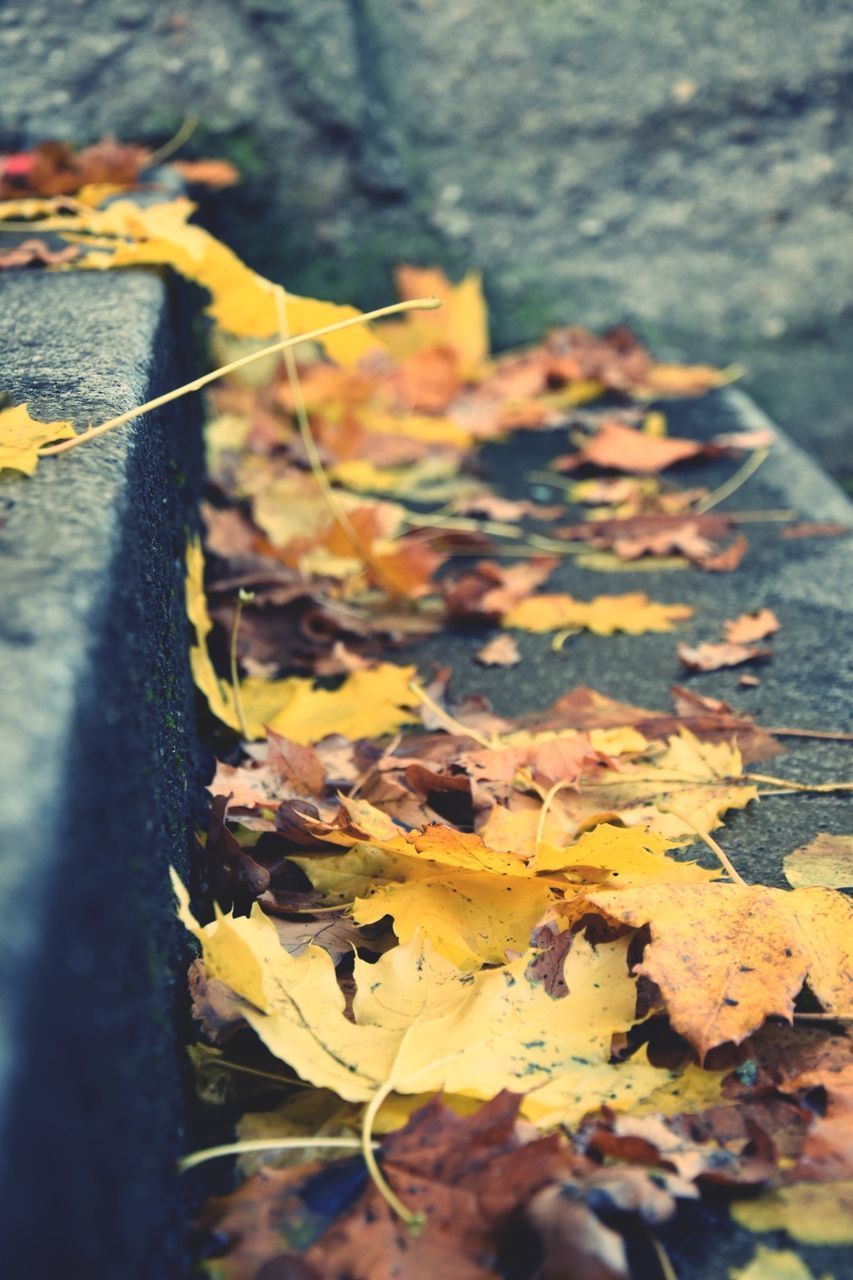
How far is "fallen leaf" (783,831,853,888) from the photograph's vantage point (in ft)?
3.22

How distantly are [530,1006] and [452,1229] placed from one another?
19 centimetres

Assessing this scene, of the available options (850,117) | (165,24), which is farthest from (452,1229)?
(850,117)

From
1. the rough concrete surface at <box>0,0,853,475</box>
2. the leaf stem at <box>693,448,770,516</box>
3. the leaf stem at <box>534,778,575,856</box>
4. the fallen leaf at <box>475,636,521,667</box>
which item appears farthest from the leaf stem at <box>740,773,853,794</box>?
the rough concrete surface at <box>0,0,853,475</box>

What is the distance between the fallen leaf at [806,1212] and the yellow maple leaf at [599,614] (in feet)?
3.07

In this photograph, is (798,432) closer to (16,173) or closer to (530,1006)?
(16,173)

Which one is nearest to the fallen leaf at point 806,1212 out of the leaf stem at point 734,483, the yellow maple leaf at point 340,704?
the yellow maple leaf at point 340,704

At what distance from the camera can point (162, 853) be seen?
751mm

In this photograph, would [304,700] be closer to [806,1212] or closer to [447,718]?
[447,718]

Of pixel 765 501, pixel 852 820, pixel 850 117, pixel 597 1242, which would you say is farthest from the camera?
pixel 850 117

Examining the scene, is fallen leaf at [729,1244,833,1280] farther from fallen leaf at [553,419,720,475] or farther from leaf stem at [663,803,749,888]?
fallen leaf at [553,419,720,475]

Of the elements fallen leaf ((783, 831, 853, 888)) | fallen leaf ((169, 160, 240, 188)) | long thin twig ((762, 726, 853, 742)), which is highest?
fallen leaf ((169, 160, 240, 188))

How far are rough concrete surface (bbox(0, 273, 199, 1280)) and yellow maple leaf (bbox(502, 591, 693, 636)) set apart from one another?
Answer: 29.6 inches

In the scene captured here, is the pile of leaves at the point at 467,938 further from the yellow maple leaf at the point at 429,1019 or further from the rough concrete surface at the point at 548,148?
the rough concrete surface at the point at 548,148

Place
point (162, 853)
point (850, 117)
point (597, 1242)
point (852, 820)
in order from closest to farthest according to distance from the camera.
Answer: point (597, 1242), point (162, 853), point (852, 820), point (850, 117)
